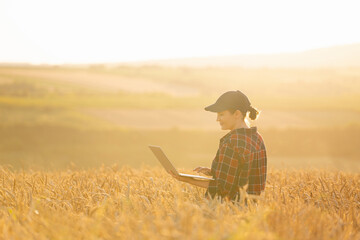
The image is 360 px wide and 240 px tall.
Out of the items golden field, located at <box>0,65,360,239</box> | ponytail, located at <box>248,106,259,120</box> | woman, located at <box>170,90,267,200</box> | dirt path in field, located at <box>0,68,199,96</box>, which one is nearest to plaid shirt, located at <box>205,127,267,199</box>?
woman, located at <box>170,90,267,200</box>

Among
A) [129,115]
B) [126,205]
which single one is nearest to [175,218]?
[126,205]

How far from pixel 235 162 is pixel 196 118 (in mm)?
18007

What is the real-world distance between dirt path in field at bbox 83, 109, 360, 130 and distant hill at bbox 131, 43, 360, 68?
228 feet

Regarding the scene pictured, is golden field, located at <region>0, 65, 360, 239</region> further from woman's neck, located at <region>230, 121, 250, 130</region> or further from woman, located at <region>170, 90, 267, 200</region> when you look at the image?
woman's neck, located at <region>230, 121, 250, 130</region>

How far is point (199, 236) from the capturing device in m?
2.38

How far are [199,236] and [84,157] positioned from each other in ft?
36.3

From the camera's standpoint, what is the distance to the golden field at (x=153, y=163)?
111 inches

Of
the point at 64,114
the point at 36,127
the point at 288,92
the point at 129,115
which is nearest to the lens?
the point at 36,127

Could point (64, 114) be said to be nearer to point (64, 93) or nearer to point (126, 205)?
point (64, 93)

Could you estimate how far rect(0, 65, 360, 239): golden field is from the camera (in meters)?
2.82

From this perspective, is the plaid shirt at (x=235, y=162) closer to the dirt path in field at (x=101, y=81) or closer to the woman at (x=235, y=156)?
the woman at (x=235, y=156)

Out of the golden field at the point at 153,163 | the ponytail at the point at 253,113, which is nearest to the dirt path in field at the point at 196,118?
the golden field at the point at 153,163

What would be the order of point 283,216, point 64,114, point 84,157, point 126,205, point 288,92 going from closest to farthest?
point 283,216, point 126,205, point 84,157, point 64,114, point 288,92

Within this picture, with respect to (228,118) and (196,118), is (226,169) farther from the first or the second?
(196,118)
